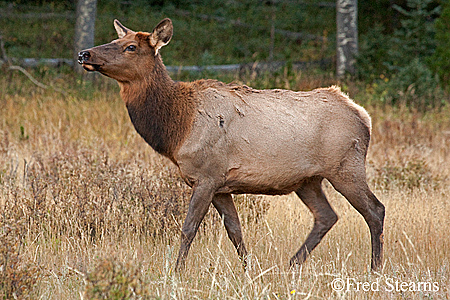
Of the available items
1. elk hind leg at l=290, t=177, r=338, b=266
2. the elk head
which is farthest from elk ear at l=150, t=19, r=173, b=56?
elk hind leg at l=290, t=177, r=338, b=266

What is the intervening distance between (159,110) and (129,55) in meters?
0.54

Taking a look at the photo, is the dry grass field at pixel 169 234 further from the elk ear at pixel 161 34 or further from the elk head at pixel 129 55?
the elk ear at pixel 161 34

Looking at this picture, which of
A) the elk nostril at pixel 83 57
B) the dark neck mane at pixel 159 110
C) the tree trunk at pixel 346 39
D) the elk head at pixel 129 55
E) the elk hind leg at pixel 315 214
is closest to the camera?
the elk nostril at pixel 83 57

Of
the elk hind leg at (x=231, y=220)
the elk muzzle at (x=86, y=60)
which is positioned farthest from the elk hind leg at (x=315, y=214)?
the elk muzzle at (x=86, y=60)

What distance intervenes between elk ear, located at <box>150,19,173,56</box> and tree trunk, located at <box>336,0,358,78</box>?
10.6 metres

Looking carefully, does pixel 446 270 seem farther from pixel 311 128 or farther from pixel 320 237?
pixel 311 128

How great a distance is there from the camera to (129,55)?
4645mm

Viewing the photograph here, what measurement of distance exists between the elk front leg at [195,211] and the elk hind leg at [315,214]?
40.2 inches

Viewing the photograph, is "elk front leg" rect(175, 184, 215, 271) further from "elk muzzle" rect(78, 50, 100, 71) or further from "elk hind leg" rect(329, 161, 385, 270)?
"elk muzzle" rect(78, 50, 100, 71)

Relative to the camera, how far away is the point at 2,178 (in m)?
6.24

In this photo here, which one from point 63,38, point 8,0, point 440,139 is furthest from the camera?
point 8,0

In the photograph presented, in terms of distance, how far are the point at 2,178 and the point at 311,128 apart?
3762 mm

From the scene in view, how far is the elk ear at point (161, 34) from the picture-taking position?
464 centimetres

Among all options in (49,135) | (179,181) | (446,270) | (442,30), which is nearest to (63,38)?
(49,135)
